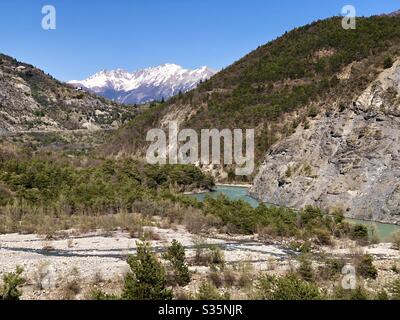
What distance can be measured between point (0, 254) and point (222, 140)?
287ft

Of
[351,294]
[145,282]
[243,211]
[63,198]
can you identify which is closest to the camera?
[351,294]

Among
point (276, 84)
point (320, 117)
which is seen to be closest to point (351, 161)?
point (320, 117)

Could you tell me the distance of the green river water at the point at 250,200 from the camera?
44662 millimetres

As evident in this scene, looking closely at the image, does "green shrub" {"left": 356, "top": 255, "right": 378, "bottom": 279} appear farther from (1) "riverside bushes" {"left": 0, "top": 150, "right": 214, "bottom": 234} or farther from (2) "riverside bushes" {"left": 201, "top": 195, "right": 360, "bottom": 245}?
(1) "riverside bushes" {"left": 0, "top": 150, "right": 214, "bottom": 234}

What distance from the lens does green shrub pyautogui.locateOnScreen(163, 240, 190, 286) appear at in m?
25.0

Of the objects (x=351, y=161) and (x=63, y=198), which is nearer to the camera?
(x=63, y=198)

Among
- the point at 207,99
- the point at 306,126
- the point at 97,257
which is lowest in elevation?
the point at 97,257

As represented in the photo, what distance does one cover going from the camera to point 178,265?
84.0 feet

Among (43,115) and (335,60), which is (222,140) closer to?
(335,60)

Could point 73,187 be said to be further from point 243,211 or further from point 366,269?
point 366,269

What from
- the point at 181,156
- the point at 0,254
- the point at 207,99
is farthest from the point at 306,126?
the point at 207,99

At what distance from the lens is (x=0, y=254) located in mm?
32188

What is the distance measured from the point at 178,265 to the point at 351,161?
3978 centimetres

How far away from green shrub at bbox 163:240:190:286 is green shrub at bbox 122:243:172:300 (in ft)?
8.99
